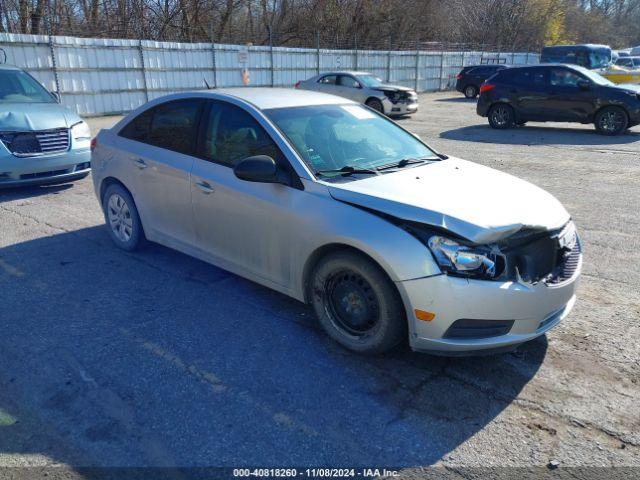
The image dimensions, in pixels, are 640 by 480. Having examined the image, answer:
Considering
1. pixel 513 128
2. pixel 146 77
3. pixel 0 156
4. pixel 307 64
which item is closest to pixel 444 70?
pixel 307 64

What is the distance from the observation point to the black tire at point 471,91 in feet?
88.8

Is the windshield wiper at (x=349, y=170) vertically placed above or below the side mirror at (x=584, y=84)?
above

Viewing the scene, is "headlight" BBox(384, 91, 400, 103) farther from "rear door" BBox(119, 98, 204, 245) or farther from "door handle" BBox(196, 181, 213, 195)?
"door handle" BBox(196, 181, 213, 195)

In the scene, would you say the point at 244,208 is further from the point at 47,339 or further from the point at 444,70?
the point at 444,70

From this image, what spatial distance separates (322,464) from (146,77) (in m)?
18.1

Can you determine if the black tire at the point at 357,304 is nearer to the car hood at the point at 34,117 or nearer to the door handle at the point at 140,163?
the door handle at the point at 140,163

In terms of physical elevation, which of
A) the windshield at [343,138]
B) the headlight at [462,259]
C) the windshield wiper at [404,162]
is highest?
the windshield at [343,138]

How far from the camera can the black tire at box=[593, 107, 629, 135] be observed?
1347cm

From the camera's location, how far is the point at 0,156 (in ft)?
24.0

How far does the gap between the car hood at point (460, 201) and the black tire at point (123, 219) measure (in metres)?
2.56

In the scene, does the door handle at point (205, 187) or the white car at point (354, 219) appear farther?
the door handle at point (205, 187)

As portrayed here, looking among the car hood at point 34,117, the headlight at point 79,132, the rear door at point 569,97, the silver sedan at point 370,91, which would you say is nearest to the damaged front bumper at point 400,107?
the silver sedan at point 370,91

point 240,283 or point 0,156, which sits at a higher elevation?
point 0,156


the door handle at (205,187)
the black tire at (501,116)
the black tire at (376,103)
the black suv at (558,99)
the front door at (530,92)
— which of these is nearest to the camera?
the door handle at (205,187)
